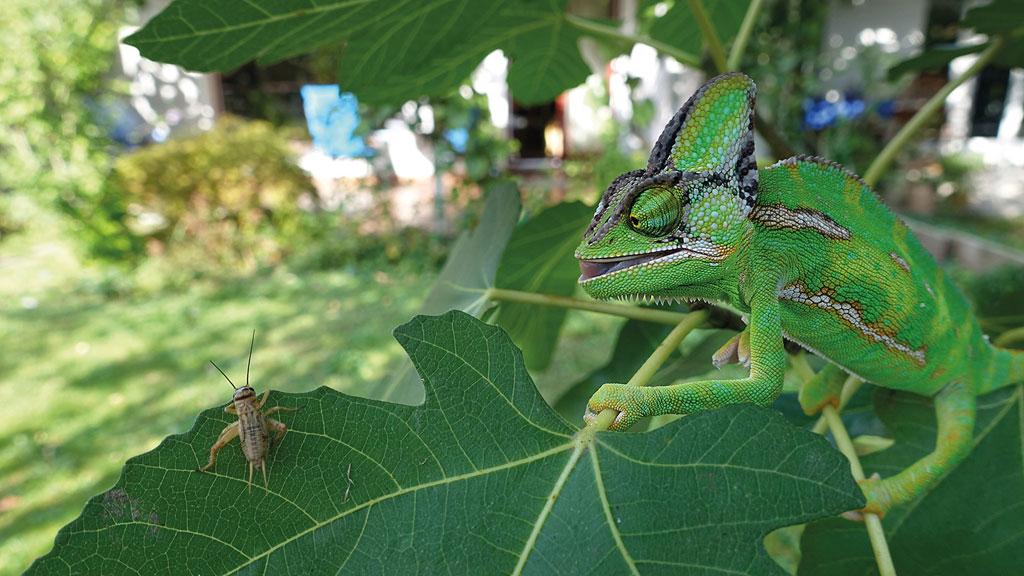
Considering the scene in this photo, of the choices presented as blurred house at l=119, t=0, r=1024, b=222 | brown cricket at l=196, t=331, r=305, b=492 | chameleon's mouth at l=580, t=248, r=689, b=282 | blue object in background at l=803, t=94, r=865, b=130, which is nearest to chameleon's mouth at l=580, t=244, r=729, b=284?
chameleon's mouth at l=580, t=248, r=689, b=282

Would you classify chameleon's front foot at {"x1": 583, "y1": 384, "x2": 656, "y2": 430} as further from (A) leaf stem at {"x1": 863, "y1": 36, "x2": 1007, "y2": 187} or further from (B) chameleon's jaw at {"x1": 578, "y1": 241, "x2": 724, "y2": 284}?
(A) leaf stem at {"x1": 863, "y1": 36, "x2": 1007, "y2": 187}

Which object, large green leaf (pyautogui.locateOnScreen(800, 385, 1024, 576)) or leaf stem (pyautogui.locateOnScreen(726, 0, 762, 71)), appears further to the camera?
leaf stem (pyautogui.locateOnScreen(726, 0, 762, 71))

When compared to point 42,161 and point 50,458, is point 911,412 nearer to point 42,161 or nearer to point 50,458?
point 50,458

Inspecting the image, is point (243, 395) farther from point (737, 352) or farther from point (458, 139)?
point (458, 139)

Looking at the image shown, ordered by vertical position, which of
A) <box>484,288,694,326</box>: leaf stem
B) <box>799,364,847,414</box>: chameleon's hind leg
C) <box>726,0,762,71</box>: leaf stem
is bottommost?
<box>799,364,847,414</box>: chameleon's hind leg

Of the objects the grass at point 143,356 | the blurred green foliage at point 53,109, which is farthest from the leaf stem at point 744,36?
the blurred green foliage at point 53,109

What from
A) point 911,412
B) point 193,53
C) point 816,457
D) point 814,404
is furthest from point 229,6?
Answer: point 911,412

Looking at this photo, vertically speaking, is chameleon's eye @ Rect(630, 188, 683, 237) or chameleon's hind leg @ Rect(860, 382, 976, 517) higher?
chameleon's eye @ Rect(630, 188, 683, 237)
